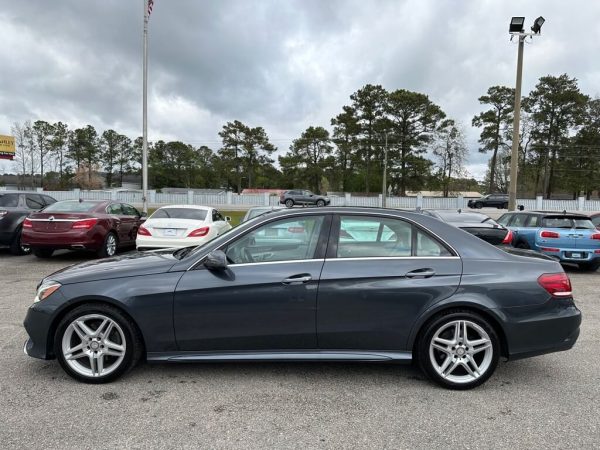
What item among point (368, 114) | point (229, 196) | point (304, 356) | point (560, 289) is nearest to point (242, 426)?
point (304, 356)

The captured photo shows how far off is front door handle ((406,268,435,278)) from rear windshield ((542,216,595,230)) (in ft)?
25.6

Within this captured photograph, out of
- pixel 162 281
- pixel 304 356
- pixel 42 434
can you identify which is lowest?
pixel 42 434

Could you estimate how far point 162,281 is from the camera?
3.54m

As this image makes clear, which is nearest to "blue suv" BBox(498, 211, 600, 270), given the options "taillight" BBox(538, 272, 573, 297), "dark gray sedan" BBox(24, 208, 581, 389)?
"taillight" BBox(538, 272, 573, 297)

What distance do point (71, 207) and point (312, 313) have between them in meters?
8.39

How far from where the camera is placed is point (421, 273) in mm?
3562

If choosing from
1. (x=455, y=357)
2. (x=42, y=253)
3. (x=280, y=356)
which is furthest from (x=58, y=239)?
(x=455, y=357)

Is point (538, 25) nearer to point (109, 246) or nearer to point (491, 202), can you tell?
point (109, 246)

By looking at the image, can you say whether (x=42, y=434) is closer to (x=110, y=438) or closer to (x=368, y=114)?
(x=110, y=438)

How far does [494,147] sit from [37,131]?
74.8 meters

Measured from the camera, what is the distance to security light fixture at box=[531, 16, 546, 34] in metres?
13.9

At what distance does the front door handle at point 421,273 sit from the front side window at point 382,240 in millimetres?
164

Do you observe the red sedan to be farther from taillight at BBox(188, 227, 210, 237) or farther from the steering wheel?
the steering wheel

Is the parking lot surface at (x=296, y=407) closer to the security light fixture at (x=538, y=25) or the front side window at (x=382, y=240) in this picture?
the front side window at (x=382, y=240)
